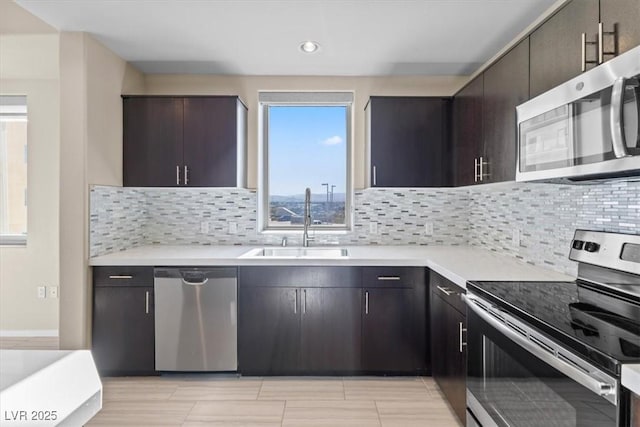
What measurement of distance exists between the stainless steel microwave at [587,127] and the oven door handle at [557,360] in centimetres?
59

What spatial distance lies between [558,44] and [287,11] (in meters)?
1.46

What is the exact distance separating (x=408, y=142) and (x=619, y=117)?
78.1 inches

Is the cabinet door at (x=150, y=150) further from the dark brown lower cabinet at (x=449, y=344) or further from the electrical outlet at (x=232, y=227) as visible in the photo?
the dark brown lower cabinet at (x=449, y=344)

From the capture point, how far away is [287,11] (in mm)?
2309

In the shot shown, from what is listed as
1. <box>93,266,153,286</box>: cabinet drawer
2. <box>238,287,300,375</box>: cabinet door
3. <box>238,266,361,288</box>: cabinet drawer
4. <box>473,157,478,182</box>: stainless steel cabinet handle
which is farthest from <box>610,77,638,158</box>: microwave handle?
<box>93,266,153,286</box>: cabinet drawer

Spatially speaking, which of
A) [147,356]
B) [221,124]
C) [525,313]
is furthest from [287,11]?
[147,356]

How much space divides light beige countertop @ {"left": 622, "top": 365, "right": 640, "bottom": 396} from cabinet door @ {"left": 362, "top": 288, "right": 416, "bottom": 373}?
6.07 feet

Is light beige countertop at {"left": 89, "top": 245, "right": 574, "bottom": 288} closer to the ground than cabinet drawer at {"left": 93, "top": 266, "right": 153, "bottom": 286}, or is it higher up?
higher up

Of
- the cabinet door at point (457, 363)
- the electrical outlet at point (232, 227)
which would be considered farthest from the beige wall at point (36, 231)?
the cabinet door at point (457, 363)

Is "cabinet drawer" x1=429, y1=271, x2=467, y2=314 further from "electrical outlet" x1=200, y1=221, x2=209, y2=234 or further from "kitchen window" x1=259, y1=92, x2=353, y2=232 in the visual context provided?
"electrical outlet" x1=200, y1=221, x2=209, y2=234

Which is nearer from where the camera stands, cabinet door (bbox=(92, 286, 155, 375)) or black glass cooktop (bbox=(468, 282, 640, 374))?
black glass cooktop (bbox=(468, 282, 640, 374))

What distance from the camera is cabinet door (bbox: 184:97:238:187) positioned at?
3059 millimetres

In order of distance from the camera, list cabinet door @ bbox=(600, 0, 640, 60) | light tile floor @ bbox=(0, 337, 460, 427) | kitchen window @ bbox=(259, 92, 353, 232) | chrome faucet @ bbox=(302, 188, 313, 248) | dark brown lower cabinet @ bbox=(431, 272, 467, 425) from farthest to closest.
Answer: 1. kitchen window @ bbox=(259, 92, 353, 232)
2. chrome faucet @ bbox=(302, 188, 313, 248)
3. light tile floor @ bbox=(0, 337, 460, 427)
4. dark brown lower cabinet @ bbox=(431, 272, 467, 425)
5. cabinet door @ bbox=(600, 0, 640, 60)

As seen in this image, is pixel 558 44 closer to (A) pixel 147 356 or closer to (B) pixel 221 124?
(B) pixel 221 124
